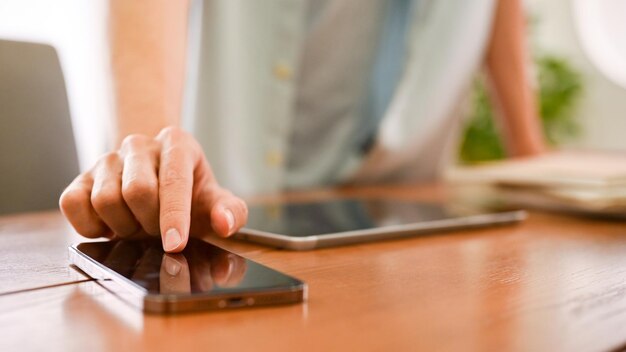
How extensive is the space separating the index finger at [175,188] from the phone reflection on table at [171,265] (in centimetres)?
1

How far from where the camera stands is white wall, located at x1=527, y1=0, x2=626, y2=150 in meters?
2.21

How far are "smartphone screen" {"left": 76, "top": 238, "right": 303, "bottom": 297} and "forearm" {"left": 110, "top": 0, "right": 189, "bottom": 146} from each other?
283mm

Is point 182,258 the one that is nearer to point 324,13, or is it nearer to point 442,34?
point 324,13

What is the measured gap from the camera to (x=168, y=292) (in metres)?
0.32

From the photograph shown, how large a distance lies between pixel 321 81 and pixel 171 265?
101 centimetres

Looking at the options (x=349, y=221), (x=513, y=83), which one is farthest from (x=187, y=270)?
(x=513, y=83)

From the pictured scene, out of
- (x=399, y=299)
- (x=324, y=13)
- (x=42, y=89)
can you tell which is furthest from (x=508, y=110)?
(x=399, y=299)

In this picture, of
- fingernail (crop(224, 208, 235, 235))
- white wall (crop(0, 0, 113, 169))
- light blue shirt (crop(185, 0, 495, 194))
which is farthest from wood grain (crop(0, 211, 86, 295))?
white wall (crop(0, 0, 113, 169))

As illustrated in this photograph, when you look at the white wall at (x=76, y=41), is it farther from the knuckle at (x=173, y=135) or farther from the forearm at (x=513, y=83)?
the forearm at (x=513, y=83)

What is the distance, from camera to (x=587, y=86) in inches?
90.5

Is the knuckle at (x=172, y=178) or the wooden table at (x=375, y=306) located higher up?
the knuckle at (x=172, y=178)

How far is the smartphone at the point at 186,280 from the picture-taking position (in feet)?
1.04

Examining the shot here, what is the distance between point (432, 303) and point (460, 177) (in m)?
1.07

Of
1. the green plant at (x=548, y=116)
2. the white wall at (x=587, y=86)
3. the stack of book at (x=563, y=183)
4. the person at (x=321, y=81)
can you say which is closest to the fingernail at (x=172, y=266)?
the person at (x=321, y=81)
